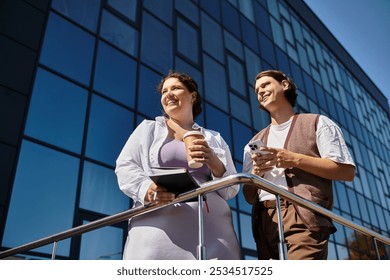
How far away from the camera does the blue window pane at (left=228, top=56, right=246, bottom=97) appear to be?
11314 mm

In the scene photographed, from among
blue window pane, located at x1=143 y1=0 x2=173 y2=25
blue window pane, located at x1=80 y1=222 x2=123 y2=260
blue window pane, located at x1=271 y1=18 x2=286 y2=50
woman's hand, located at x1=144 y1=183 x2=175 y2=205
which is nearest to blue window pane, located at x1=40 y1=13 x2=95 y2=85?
blue window pane, located at x1=143 y1=0 x2=173 y2=25

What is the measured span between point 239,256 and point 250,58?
11315mm

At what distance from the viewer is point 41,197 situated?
5.61 meters

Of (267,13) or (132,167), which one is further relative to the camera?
(267,13)

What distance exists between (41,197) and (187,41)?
6.01m

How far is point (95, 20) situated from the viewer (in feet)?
25.9

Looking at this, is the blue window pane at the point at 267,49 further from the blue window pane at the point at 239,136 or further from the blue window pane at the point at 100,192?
the blue window pane at the point at 100,192

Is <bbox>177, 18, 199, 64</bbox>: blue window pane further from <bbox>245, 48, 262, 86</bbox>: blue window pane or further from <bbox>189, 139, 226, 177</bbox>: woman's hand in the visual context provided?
<bbox>189, 139, 226, 177</bbox>: woman's hand

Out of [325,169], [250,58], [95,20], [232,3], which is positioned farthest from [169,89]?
[232,3]

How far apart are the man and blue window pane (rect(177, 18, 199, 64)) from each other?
7.69 m

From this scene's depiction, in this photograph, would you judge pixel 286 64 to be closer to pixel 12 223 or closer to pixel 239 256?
pixel 12 223

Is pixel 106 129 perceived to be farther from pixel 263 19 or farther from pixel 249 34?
pixel 263 19

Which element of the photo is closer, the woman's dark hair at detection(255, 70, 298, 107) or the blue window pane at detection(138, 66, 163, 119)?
the woman's dark hair at detection(255, 70, 298, 107)
